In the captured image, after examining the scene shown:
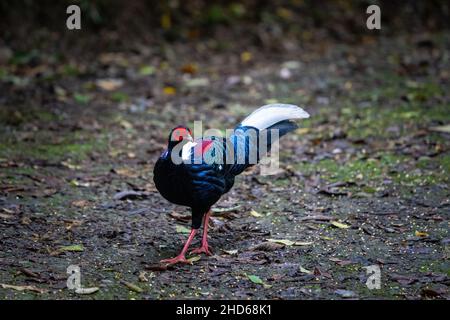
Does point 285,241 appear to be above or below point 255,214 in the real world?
below

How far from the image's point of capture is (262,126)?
488 cm

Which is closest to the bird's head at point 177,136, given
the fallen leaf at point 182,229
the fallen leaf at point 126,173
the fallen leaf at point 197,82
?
the fallen leaf at point 182,229

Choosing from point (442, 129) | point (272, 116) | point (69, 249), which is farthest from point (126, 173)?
point (442, 129)

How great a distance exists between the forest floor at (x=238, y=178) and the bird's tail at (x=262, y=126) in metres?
0.58

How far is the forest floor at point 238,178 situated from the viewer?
4.28 meters

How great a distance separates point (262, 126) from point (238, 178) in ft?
4.64

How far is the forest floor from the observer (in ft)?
14.0

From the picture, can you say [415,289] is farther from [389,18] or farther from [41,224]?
[389,18]

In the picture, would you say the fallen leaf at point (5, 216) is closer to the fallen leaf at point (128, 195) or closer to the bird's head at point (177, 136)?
the fallen leaf at point (128, 195)

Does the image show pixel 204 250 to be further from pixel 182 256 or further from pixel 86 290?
pixel 86 290

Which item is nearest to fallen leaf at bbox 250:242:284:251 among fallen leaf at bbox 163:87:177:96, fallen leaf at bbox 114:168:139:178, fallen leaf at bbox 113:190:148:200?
fallen leaf at bbox 113:190:148:200

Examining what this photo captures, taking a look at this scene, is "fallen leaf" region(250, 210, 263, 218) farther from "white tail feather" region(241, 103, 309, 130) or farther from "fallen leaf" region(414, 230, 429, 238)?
"fallen leaf" region(414, 230, 429, 238)

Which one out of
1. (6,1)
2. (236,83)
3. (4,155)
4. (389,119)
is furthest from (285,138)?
(6,1)

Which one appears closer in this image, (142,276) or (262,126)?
(142,276)
